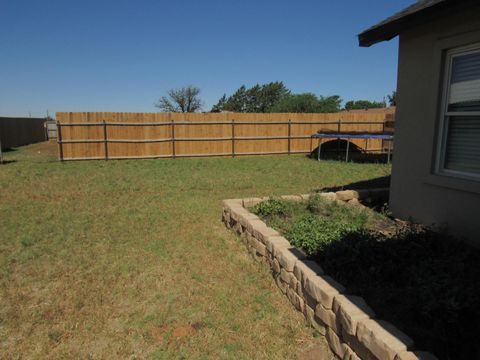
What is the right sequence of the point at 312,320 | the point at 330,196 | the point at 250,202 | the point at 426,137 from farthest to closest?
the point at 330,196
the point at 250,202
the point at 426,137
the point at 312,320

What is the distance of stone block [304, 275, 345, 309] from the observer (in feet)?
8.33

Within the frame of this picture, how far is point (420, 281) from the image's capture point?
8.50 ft

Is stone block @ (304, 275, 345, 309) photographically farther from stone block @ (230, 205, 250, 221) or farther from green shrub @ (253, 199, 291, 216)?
green shrub @ (253, 199, 291, 216)

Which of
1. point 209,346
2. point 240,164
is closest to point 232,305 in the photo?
point 209,346

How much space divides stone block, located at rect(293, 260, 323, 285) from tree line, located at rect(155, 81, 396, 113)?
31.2 meters

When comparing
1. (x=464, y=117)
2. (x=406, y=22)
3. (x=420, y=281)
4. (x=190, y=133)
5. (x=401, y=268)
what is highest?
(x=406, y=22)

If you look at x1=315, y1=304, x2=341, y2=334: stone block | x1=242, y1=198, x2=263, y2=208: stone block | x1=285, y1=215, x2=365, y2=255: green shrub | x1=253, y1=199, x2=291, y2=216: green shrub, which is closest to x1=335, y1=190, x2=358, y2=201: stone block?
x1=253, y1=199, x2=291, y2=216: green shrub

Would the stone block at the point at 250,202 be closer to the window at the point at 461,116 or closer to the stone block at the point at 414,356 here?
the window at the point at 461,116

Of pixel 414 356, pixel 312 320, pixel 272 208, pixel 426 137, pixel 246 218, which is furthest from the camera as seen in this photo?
pixel 272 208

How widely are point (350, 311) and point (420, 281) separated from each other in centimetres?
68

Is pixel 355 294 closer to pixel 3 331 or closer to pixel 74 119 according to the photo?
pixel 3 331

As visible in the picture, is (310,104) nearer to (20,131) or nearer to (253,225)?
(20,131)

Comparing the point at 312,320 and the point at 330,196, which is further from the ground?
the point at 330,196

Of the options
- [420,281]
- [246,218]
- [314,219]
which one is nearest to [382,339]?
[420,281]
